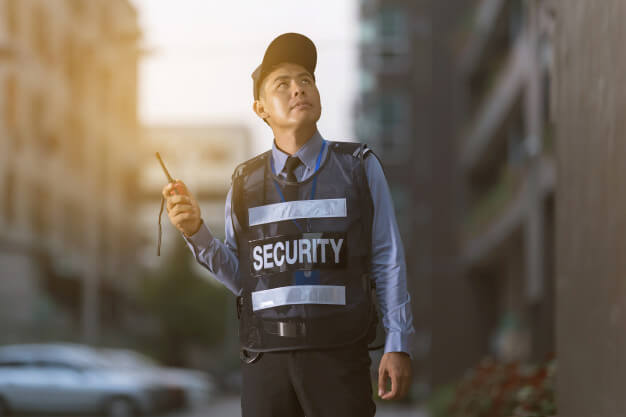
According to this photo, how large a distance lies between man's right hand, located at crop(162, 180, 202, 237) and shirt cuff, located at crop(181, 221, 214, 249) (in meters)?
0.04

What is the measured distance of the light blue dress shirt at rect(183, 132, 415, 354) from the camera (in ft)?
10.8

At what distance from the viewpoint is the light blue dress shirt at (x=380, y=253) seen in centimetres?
329

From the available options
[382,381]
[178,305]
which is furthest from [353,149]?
[178,305]

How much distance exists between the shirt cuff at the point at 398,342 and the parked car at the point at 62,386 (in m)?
20.0

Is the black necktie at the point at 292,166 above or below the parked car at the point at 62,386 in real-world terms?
below

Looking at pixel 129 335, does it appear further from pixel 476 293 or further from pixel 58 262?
pixel 476 293

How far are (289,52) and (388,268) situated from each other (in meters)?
0.80

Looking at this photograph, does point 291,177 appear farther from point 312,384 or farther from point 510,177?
point 510,177

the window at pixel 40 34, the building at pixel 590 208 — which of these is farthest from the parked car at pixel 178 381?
the building at pixel 590 208

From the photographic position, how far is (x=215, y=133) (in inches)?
3760

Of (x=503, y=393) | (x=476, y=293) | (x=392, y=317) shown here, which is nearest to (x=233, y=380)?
(x=476, y=293)

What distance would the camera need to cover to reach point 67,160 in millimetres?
41719

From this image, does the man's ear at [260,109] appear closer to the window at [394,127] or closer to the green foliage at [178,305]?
the window at [394,127]

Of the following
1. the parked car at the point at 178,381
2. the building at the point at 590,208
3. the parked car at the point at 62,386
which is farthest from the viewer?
the parked car at the point at 178,381
